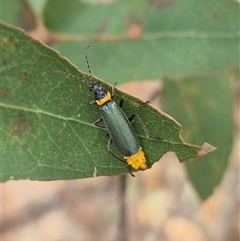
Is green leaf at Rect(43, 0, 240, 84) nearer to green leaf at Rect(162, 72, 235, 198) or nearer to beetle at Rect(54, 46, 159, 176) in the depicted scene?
beetle at Rect(54, 46, 159, 176)

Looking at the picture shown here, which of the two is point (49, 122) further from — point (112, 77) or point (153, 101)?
point (153, 101)

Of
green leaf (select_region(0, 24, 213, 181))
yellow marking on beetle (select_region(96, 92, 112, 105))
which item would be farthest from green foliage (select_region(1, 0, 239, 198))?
yellow marking on beetle (select_region(96, 92, 112, 105))

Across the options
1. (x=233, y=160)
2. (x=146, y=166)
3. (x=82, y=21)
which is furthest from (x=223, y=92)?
(x=233, y=160)

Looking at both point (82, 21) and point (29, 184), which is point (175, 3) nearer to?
point (82, 21)

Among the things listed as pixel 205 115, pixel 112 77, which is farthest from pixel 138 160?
pixel 205 115

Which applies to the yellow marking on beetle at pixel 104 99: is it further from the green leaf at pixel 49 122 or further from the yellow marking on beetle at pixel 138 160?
the yellow marking on beetle at pixel 138 160

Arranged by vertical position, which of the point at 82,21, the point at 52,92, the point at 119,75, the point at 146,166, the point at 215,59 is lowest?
the point at 146,166

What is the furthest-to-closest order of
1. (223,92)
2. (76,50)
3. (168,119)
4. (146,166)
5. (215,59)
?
(223,92) < (76,50) < (215,59) < (146,166) < (168,119)
